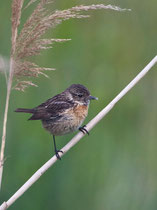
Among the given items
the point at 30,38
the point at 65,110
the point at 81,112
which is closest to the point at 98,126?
the point at 81,112

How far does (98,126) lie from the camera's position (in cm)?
388

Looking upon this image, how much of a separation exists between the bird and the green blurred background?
0.23ft

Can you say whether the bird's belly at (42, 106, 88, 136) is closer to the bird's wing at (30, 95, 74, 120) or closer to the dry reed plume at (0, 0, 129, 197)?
the bird's wing at (30, 95, 74, 120)

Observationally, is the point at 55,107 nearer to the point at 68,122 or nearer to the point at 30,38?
the point at 68,122

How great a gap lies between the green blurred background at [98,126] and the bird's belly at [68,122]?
7cm

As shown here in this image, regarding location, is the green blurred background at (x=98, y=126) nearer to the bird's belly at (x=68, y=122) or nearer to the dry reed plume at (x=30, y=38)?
the bird's belly at (x=68, y=122)

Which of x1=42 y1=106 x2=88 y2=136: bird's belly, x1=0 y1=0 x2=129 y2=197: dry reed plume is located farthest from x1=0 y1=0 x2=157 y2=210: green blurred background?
x1=0 y1=0 x2=129 y2=197: dry reed plume

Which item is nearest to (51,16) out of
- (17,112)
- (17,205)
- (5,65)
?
(5,65)

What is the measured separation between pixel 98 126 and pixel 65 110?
0.45 m

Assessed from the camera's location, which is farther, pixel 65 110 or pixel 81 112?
pixel 65 110

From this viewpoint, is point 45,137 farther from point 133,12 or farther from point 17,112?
point 133,12

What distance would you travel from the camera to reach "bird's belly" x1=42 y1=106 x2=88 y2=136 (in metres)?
3.92

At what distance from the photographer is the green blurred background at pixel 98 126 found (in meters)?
3.63

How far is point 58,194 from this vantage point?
3.57m
